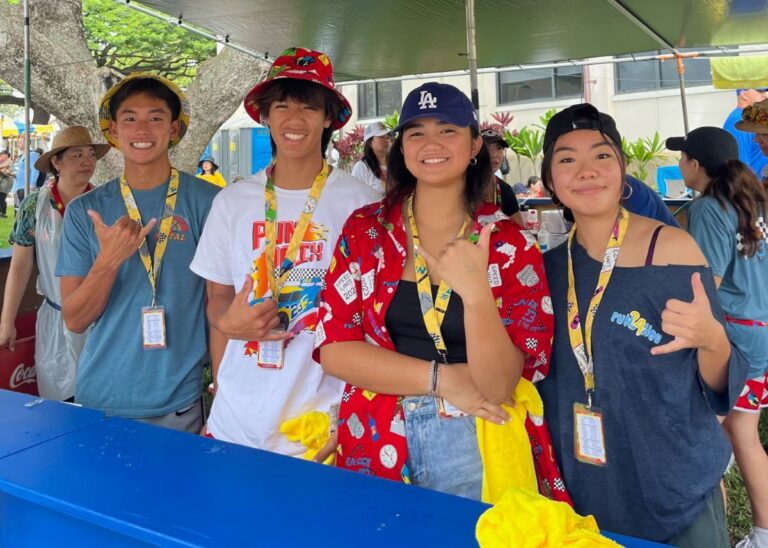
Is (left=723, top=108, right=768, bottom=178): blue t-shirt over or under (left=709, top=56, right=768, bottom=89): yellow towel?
under

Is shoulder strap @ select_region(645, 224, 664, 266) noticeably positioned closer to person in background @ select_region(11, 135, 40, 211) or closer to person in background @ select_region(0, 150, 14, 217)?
person in background @ select_region(11, 135, 40, 211)

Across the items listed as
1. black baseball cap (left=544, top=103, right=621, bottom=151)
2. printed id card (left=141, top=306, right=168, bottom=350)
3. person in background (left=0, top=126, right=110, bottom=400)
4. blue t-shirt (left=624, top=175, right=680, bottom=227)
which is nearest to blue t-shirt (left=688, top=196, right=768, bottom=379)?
blue t-shirt (left=624, top=175, right=680, bottom=227)

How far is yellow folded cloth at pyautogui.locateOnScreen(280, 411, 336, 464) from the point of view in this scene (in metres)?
1.84

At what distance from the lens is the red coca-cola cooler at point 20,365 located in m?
3.48

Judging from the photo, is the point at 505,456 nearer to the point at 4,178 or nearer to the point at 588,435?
the point at 588,435

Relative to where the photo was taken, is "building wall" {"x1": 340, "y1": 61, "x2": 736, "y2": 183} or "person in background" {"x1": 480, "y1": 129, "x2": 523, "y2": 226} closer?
"person in background" {"x1": 480, "y1": 129, "x2": 523, "y2": 226}

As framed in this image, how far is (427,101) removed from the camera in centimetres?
172

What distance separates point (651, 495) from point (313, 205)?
1.23m

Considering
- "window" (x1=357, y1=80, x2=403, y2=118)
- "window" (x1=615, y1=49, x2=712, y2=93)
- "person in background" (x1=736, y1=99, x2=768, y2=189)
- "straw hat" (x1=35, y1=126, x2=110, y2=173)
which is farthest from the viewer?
"window" (x1=357, y1=80, x2=403, y2=118)

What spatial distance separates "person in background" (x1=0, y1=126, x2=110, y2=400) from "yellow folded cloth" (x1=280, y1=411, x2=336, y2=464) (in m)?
1.90

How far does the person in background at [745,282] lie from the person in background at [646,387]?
149cm

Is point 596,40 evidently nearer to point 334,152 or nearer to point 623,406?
point 334,152

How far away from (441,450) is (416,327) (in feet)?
1.01

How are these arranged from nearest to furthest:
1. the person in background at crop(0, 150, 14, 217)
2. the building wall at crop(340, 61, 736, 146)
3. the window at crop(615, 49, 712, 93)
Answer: the building wall at crop(340, 61, 736, 146), the window at crop(615, 49, 712, 93), the person in background at crop(0, 150, 14, 217)
